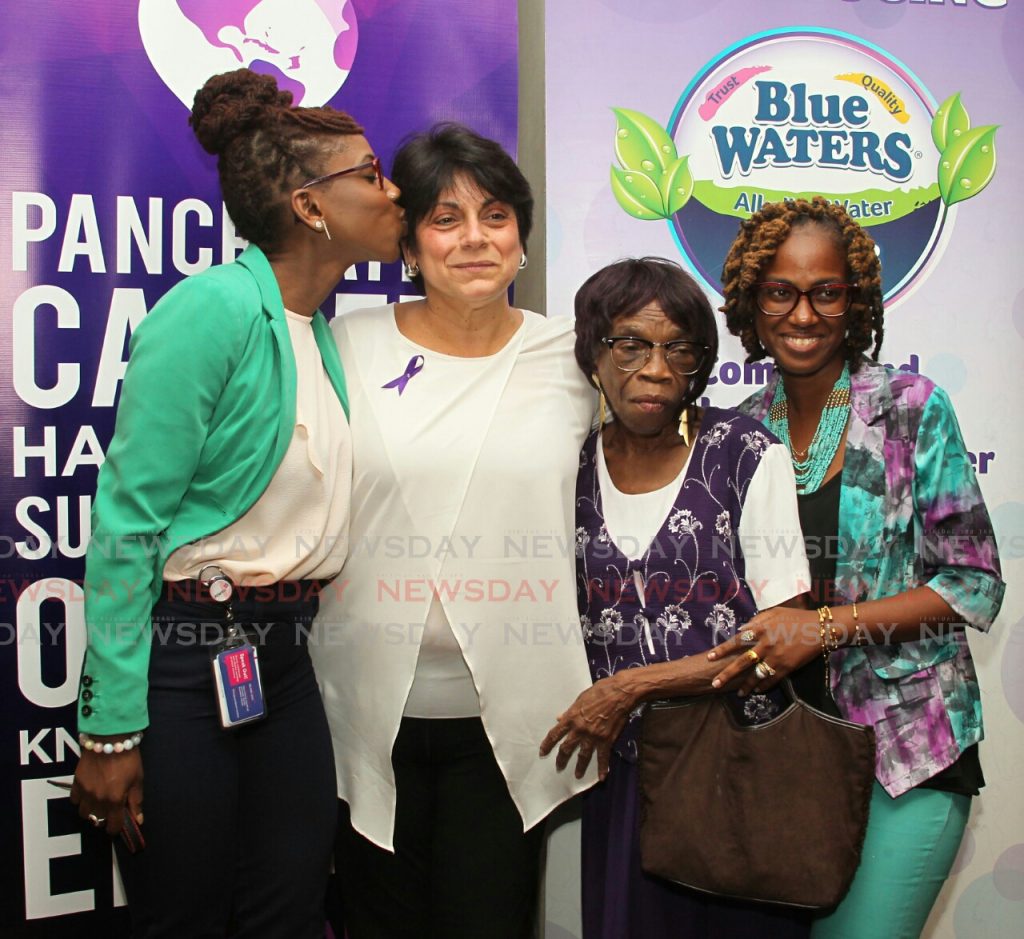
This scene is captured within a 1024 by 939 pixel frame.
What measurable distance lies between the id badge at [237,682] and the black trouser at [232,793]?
33 mm

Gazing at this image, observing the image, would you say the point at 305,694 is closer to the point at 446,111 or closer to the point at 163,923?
the point at 163,923

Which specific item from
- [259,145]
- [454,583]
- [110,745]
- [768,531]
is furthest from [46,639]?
[768,531]

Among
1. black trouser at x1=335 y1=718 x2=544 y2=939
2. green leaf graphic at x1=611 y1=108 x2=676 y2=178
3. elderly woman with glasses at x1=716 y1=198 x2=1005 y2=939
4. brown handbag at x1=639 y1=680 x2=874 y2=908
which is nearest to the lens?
brown handbag at x1=639 y1=680 x2=874 y2=908

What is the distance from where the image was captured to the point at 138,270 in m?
2.02

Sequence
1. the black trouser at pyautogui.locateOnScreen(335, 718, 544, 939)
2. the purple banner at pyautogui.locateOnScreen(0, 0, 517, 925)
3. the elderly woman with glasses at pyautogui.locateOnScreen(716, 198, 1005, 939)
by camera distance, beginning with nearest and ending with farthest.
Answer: the elderly woman with glasses at pyautogui.locateOnScreen(716, 198, 1005, 939) < the black trouser at pyautogui.locateOnScreen(335, 718, 544, 939) < the purple banner at pyautogui.locateOnScreen(0, 0, 517, 925)

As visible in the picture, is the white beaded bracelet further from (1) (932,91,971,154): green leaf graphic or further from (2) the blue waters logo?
(1) (932,91,971,154): green leaf graphic

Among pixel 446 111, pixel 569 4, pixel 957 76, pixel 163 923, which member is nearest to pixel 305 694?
pixel 163 923

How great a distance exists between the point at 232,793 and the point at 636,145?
5.83 feet

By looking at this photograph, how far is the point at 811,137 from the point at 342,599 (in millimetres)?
1691

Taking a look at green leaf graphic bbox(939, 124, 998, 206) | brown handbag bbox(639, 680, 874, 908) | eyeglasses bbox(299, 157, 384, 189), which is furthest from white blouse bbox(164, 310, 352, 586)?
green leaf graphic bbox(939, 124, 998, 206)

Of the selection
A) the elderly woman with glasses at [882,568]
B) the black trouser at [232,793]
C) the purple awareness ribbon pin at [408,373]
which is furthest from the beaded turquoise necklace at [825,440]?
the black trouser at [232,793]

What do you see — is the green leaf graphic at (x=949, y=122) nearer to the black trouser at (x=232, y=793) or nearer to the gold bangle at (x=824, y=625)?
the gold bangle at (x=824, y=625)

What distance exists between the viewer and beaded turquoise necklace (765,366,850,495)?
171cm

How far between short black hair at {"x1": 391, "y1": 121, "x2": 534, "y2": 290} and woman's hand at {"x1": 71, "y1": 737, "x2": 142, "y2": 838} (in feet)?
3.43
